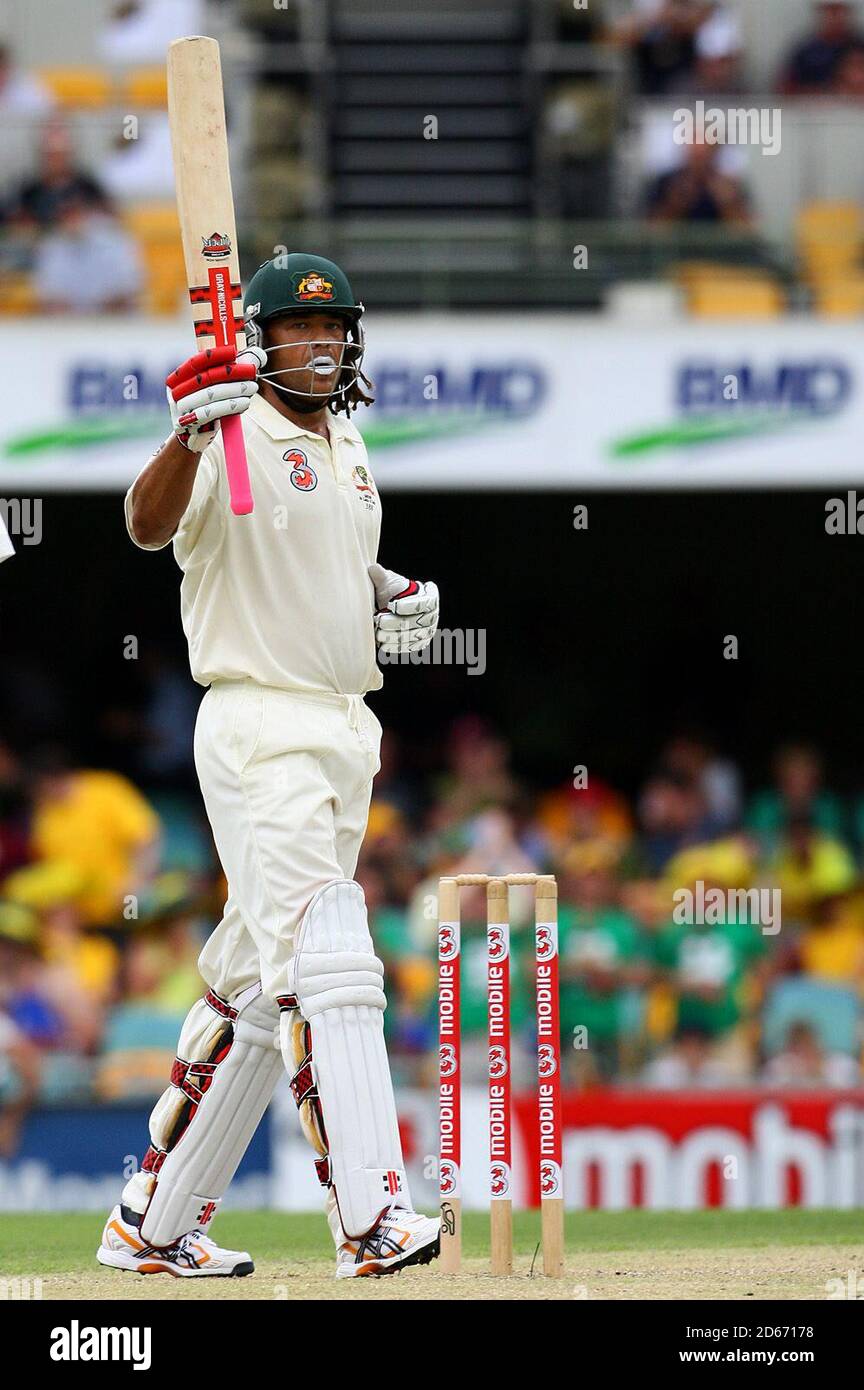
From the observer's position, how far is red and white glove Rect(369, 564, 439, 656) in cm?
513

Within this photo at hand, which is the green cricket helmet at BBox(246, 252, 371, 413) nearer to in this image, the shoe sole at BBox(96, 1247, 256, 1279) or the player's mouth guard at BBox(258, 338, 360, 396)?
the player's mouth guard at BBox(258, 338, 360, 396)

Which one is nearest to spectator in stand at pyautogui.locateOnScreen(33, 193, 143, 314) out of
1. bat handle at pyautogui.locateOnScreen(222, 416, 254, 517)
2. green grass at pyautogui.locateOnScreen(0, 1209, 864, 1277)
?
green grass at pyautogui.locateOnScreen(0, 1209, 864, 1277)

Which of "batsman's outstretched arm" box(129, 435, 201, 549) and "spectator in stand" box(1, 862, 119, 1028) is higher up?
"batsman's outstretched arm" box(129, 435, 201, 549)

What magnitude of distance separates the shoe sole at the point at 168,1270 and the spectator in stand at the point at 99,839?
19.4 feet

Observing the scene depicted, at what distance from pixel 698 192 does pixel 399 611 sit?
727cm

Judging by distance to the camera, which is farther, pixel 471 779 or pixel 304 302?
Result: pixel 471 779

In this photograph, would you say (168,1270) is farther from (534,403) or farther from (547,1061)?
(534,403)

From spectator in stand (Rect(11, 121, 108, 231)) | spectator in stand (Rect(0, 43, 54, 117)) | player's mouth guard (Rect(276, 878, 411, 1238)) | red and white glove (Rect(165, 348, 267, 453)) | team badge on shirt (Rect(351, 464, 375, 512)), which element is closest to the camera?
red and white glove (Rect(165, 348, 267, 453))

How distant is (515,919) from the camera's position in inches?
399

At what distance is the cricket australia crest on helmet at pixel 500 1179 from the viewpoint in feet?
16.3

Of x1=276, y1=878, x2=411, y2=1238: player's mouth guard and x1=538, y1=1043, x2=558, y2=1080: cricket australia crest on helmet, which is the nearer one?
x1=276, y1=878, x2=411, y2=1238: player's mouth guard

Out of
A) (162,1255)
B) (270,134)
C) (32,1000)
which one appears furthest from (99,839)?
(162,1255)

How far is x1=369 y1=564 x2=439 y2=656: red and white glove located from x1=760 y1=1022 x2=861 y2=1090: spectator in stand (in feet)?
17.1

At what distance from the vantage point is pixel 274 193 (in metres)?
12.0
